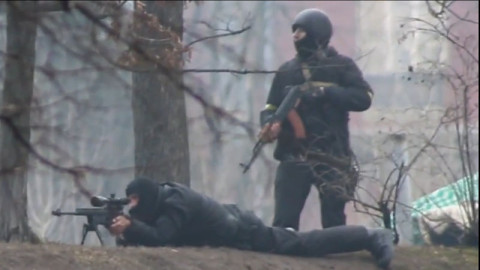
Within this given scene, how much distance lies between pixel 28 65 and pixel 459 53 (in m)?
6.95

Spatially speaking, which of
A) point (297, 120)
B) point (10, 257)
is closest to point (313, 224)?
point (297, 120)

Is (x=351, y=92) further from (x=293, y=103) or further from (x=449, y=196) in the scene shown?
(x=449, y=196)

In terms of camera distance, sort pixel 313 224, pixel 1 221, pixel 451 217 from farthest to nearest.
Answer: pixel 313 224 → pixel 451 217 → pixel 1 221

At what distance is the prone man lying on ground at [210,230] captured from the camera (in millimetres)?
10680

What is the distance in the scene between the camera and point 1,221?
11477 mm

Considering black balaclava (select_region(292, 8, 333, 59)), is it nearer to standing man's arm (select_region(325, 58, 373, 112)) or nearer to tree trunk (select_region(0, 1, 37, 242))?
standing man's arm (select_region(325, 58, 373, 112))

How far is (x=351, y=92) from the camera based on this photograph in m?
11.7

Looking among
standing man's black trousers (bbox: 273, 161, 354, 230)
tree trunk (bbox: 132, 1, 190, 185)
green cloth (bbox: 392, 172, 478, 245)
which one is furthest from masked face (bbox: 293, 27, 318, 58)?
green cloth (bbox: 392, 172, 478, 245)

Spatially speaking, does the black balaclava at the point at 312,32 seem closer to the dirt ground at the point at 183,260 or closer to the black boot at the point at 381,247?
the black boot at the point at 381,247

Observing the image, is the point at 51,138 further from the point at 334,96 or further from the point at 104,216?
the point at 334,96

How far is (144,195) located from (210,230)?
0.56 metres

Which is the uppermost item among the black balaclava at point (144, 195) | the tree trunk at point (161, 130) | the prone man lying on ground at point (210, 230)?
the tree trunk at point (161, 130)

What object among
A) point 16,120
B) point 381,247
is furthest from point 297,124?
point 16,120

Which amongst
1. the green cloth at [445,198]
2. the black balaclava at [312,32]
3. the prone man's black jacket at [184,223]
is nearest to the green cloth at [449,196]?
the green cloth at [445,198]
